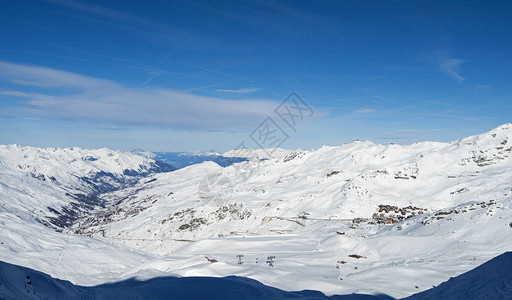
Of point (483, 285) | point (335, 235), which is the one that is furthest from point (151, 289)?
point (335, 235)

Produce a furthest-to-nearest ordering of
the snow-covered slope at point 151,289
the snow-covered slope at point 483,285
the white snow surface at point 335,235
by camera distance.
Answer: the white snow surface at point 335,235 < the snow-covered slope at point 483,285 < the snow-covered slope at point 151,289

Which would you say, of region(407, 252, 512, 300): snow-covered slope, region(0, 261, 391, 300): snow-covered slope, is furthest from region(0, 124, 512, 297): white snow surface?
region(407, 252, 512, 300): snow-covered slope

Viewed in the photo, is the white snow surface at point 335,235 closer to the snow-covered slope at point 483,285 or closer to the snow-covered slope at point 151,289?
the snow-covered slope at point 151,289

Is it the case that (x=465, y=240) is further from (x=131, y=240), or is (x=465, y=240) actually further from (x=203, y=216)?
(x=131, y=240)

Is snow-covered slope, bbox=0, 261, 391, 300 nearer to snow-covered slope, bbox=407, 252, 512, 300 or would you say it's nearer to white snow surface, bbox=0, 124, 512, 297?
white snow surface, bbox=0, 124, 512, 297

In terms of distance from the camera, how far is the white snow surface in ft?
77.4

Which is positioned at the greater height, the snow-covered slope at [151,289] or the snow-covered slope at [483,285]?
the snow-covered slope at [483,285]

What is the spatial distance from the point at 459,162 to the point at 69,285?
123 metres

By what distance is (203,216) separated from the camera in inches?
4289

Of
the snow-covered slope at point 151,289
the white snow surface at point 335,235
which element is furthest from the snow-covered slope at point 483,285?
the snow-covered slope at point 151,289

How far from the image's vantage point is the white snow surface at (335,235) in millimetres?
23578

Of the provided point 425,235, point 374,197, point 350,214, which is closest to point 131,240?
point 350,214

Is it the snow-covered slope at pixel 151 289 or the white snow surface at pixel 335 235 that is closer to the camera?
the snow-covered slope at pixel 151 289

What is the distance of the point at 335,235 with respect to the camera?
1636 inches
